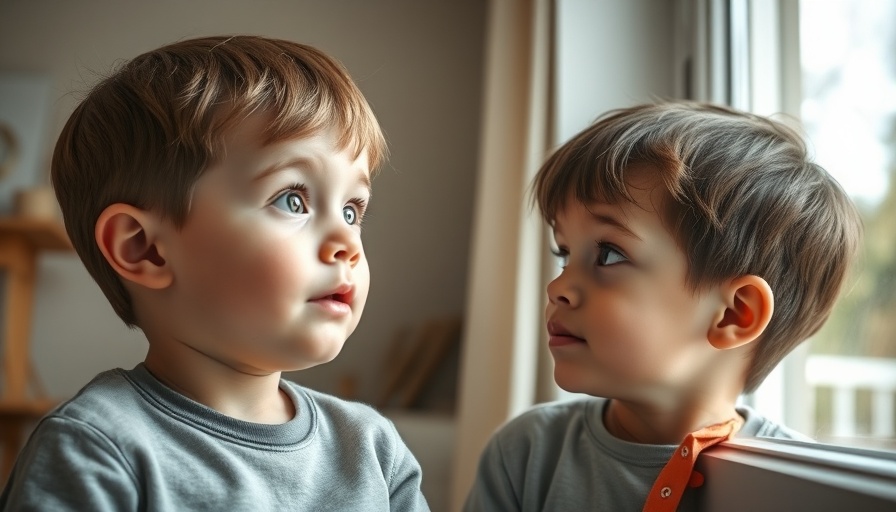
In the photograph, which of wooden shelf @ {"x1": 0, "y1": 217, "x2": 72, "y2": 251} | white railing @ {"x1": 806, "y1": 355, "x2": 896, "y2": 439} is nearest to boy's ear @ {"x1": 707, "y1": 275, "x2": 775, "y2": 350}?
white railing @ {"x1": 806, "y1": 355, "x2": 896, "y2": 439}

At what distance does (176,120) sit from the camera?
86cm

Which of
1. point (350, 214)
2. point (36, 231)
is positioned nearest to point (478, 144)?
point (36, 231)

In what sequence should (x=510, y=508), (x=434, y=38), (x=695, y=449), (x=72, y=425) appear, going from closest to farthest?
(x=72, y=425) → (x=695, y=449) → (x=510, y=508) → (x=434, y=38)

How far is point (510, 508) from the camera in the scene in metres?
1.19

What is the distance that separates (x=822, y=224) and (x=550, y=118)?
94cm

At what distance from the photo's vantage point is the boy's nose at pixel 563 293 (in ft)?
3.48

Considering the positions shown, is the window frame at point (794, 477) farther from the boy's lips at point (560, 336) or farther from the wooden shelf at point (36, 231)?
the wooden shelf at point (36, 231)

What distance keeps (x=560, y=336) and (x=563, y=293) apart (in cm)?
6

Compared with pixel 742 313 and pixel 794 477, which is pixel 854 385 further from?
pixel 794 477

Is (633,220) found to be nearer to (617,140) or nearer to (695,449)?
(617,140)

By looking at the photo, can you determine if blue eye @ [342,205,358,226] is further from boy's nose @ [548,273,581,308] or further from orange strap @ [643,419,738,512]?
orange strap @ [643,419,738,512]

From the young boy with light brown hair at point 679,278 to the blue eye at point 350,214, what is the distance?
274mm

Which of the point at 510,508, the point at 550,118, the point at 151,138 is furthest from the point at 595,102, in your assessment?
the point at 151,138

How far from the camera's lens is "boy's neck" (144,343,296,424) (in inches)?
35.2
